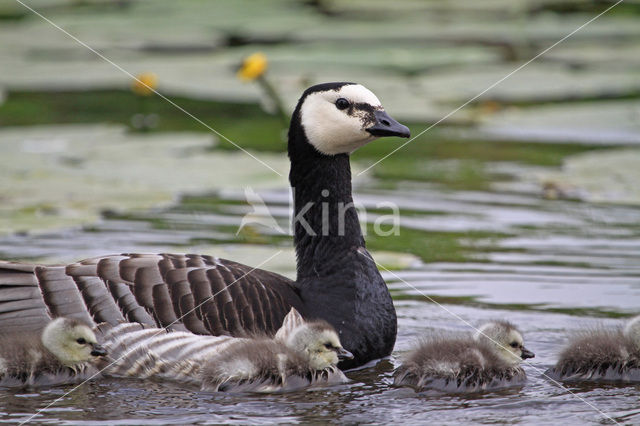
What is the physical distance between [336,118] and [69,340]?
217cm

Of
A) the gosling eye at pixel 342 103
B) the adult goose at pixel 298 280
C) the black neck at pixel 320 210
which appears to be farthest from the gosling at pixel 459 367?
the gosling eye at pixel 342 103

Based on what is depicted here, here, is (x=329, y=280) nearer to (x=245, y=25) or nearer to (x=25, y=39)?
(x=245, y=25)

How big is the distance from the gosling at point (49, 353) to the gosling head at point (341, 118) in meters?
1.93

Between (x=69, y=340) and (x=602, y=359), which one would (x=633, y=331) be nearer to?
(x=602, y=359)

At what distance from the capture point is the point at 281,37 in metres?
16.0

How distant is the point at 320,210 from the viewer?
7.14 meters

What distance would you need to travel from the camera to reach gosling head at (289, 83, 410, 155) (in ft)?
23.2

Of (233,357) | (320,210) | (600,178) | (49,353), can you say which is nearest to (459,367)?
(233,357)

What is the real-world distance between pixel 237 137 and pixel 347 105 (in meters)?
5.91

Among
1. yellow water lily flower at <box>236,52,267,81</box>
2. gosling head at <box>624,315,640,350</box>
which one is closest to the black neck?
gosling head at <box>624,315,640,350</box>

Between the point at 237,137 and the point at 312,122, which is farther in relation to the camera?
the point at 237,137

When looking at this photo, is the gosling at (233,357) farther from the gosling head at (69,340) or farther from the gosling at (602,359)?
the gosling at (602,359)

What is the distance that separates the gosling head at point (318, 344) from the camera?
6.18m

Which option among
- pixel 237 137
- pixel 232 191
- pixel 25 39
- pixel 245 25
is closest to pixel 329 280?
pixel 232 191
